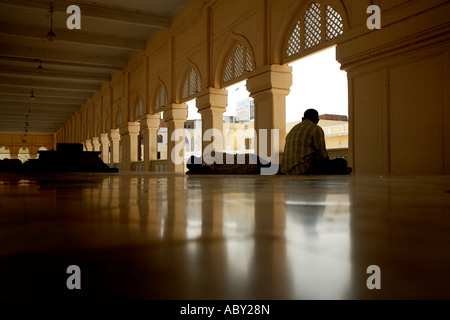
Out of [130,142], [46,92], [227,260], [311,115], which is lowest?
[227,260]

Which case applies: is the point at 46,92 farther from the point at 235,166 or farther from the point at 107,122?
the point at 235,166

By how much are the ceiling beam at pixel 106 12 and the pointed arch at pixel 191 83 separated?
1.71 metres

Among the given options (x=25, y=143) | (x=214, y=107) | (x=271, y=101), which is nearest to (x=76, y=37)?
(x=214, y=107)

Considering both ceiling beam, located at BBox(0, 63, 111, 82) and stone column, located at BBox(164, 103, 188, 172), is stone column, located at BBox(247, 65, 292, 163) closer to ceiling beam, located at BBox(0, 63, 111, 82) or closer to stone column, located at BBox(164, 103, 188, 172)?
stone column, located at BBox(164, 103, 188, 172)

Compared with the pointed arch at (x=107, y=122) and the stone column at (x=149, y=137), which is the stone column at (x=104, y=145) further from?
the stone column at (x=149, y=137)

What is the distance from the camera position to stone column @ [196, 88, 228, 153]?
9352mm

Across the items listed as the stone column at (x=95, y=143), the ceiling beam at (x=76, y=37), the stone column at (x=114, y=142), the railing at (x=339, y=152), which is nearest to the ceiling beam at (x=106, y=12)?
the ceiling beam at (x=76, y=37)

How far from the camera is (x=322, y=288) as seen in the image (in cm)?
26

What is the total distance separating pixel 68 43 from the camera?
1334 centimetres

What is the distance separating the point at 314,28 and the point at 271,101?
157cm

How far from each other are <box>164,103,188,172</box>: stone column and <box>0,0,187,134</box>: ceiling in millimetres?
2500

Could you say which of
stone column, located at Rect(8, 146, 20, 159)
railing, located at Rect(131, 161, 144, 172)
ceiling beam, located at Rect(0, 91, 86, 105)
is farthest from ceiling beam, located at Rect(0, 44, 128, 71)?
stone column, located at Rect(8, 146, 20, 159)

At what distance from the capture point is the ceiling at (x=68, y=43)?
411 inches
